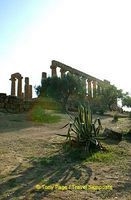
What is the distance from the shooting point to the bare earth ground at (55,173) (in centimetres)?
694

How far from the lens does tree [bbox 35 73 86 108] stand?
130ft

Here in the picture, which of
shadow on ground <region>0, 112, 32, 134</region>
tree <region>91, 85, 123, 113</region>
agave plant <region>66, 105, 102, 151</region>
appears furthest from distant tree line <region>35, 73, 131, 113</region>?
agave plant <region>66, 105, 102, 151</region>

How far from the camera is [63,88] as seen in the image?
39.5m

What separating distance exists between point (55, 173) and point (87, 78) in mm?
43744

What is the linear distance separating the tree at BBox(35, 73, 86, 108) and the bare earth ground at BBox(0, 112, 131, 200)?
27.9 metres

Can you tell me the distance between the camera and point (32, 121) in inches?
762

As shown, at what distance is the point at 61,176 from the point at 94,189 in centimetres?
107

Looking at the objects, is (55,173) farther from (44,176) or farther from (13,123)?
(13,123)

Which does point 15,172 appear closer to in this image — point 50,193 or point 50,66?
point 50,193

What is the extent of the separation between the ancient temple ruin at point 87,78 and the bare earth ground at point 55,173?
110 ft

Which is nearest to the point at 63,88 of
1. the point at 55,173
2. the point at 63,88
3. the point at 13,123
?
the point at 63,88

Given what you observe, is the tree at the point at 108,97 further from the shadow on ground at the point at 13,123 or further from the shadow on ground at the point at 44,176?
the shadow on ground at the point at 44,176

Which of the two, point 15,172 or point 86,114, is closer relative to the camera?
point 15,172

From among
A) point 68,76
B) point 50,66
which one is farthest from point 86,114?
point 50,66
